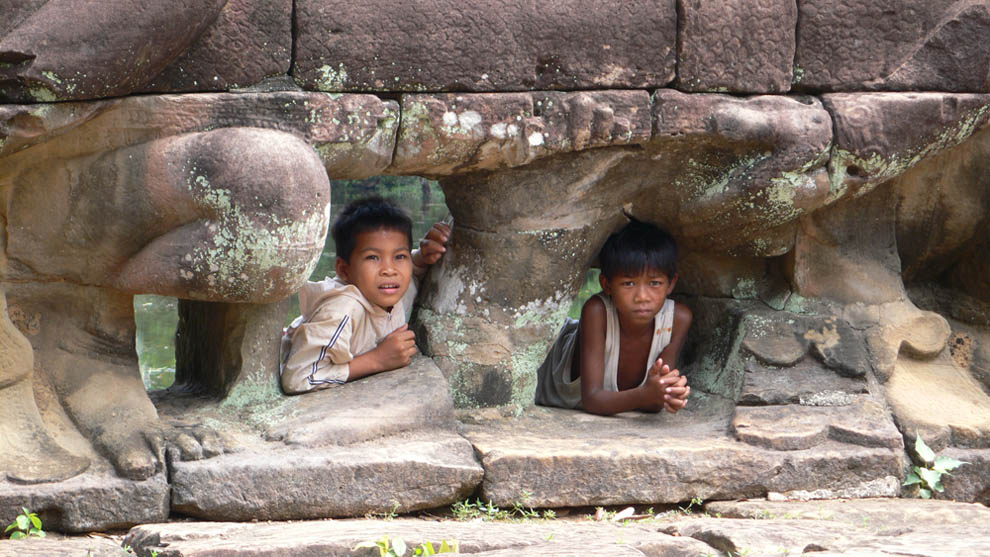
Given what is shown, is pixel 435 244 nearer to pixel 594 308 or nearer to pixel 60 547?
pixel 594 308

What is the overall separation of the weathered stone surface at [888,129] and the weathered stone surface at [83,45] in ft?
6.27

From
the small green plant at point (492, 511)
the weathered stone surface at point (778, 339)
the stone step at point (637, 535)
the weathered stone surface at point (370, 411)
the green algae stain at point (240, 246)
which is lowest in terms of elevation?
the small green plant at point (492, 511)

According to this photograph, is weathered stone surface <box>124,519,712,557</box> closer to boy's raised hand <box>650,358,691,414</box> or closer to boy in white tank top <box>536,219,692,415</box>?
boy's raised hand <box>650,358,691,414</box>

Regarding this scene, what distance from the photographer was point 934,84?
3.68 metres

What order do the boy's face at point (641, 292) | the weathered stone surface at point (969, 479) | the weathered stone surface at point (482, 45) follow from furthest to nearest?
the boy's face at point (641, 292)
the weathered stone surface at point (969, 479)
the weathered stone surface at point (482, 45)

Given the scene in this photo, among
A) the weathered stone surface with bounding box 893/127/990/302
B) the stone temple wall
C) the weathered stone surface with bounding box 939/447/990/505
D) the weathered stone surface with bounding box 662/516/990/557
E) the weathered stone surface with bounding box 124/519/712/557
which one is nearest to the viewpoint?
the weathered stone surface with bounding box 124/519/712/557

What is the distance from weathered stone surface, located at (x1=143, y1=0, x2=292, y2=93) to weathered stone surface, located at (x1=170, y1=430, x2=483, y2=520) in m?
0.99

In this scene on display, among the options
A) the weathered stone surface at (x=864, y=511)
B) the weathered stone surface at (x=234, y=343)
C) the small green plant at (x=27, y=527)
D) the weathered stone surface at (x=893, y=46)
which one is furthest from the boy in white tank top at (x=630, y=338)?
the small green plant at (x=27, y=527)

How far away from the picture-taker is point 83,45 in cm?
284

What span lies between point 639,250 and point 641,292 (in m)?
0.14

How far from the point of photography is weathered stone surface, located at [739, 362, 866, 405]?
12.5 ft

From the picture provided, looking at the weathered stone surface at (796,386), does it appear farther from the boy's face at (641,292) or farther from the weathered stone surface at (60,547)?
the weathered stone surface at (60,547)

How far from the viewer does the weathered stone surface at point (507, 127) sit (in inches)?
131

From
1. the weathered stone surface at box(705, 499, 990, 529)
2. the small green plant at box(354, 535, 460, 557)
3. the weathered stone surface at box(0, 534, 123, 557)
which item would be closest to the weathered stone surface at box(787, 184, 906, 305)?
the weathered stone surface at box(705, 499, 990, 529)
